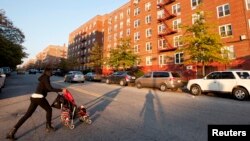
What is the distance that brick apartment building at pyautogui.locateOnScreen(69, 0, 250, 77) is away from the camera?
25984 millimetres

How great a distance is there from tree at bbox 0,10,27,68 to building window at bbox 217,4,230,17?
34.1 metres

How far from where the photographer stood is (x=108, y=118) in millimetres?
7121

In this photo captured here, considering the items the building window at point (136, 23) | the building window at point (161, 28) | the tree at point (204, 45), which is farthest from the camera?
the building window at point (136, 23)

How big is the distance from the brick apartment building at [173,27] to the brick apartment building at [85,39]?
14.5m

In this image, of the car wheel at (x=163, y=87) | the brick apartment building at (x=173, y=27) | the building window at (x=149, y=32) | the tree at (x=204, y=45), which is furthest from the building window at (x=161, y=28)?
the car wheel at (x=163, y=87)

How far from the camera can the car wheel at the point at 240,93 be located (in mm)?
11667

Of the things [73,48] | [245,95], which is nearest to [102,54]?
[73,48]

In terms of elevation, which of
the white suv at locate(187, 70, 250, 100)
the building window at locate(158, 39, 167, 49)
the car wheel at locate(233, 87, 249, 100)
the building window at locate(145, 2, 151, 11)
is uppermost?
the building window at locate(145, 2, 151, 11)

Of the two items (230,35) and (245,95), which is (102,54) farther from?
(245,95)

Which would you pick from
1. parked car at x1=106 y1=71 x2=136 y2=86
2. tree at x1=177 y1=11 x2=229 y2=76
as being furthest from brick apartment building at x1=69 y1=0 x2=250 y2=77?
parked car at x1=106 y1=71 x2=136 y2=86

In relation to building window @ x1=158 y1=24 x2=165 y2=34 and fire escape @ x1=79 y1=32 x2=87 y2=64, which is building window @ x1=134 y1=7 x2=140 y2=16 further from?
fire escape @ x1=79 y1=32 x2=87 y2=64

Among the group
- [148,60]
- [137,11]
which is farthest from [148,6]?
[148,60]

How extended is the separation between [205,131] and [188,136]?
72 centimetres

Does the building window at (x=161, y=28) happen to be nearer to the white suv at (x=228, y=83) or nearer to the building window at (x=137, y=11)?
the building window at (x=137, y=11)
